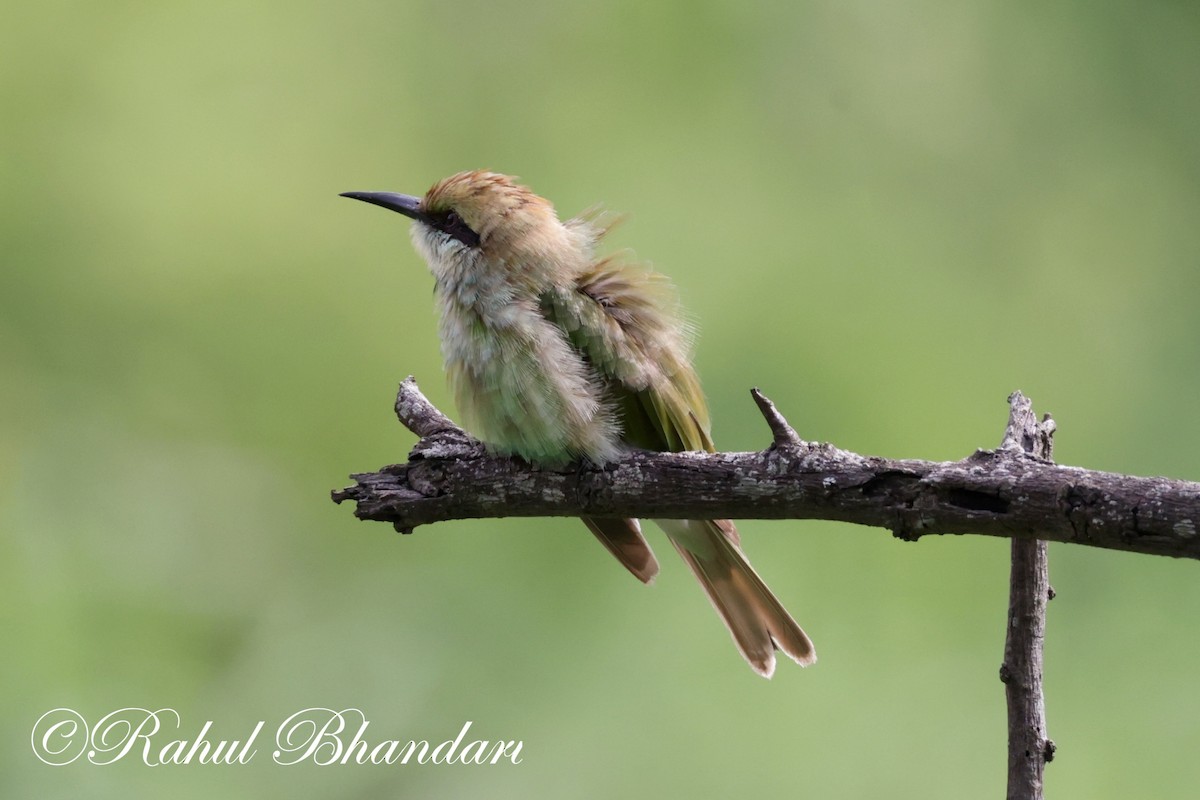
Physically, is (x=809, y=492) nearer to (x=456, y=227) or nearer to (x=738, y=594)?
(x=738, y=594)

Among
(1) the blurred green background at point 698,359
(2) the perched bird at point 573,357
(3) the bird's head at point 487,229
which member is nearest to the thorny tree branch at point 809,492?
(2) the perched bird at point 573,357

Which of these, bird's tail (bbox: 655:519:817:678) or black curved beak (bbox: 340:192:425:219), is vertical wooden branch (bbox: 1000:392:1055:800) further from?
black curved beak (bbox: 340:192:425:219)

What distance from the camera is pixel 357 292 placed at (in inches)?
122

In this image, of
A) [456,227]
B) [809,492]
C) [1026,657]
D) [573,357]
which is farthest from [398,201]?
[1026,657]

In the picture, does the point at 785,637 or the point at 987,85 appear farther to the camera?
the point at 987,85

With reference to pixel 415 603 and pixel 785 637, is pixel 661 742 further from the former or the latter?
pixel 785 637

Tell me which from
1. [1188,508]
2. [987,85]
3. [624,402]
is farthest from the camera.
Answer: [987,85]

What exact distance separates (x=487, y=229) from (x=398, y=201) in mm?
265

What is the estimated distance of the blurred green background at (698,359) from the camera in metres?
2.87

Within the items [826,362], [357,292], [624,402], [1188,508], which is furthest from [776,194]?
→ [1188,508]

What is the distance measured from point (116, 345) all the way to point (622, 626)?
1498 mm

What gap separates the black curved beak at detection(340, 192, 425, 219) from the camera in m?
2.12

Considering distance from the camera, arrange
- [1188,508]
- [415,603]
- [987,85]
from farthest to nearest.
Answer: [987,85], [415,603], [1188,508]

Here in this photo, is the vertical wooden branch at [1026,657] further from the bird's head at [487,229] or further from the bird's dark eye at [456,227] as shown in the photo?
the bird's dark eye at [456,227]
